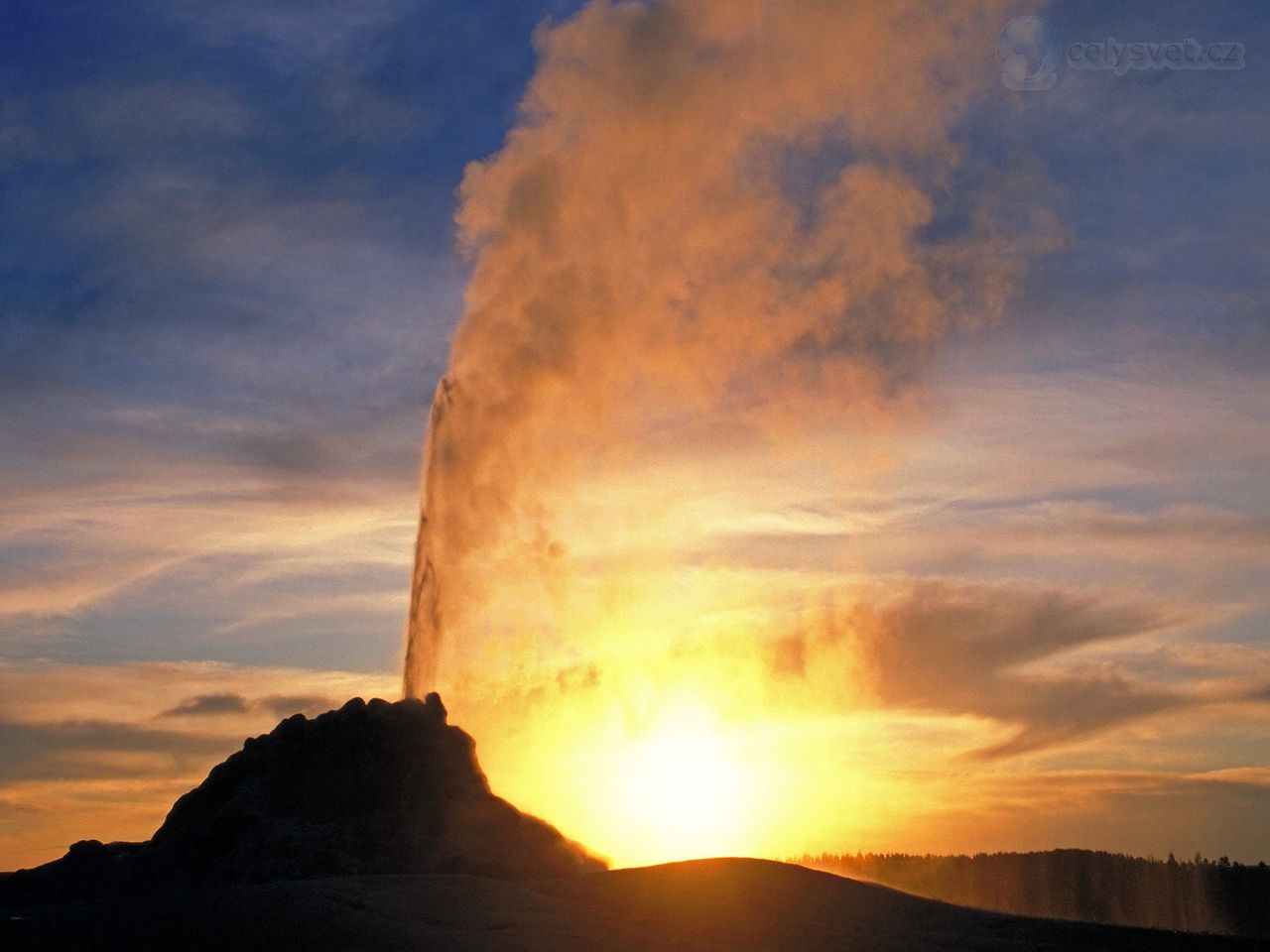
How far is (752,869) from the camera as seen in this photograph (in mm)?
31875

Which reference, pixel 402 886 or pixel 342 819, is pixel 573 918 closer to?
pixel 402 886

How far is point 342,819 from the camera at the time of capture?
34531 mm

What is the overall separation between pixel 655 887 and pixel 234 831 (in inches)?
490

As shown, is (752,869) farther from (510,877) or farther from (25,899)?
(25,899)

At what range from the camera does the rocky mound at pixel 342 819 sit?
108 ft

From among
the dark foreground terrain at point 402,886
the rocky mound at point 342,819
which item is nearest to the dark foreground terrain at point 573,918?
the dark foreground terrain at point 402,886

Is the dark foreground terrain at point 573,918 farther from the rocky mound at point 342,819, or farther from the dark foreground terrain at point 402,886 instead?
the rocky mound at point 342,819

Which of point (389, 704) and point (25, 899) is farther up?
point (389, 704)

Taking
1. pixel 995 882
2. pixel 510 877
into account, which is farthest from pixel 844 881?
pixel 995 882

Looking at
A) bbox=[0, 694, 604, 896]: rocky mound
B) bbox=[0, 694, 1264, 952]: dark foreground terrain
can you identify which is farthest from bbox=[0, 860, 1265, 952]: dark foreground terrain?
bbox=[0, 694, 604, 896]: rocky mound

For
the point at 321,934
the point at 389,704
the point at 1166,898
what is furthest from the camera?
the point at 1166,898

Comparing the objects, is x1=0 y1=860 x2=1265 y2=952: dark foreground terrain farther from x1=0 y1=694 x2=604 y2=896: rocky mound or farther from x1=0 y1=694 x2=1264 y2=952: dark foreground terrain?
x1=0 y1=694 x2=604 y2=896: rocky mound

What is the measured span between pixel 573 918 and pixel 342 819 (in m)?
10.8

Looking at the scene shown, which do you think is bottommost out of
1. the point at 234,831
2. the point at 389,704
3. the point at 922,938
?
the point at 922,938
